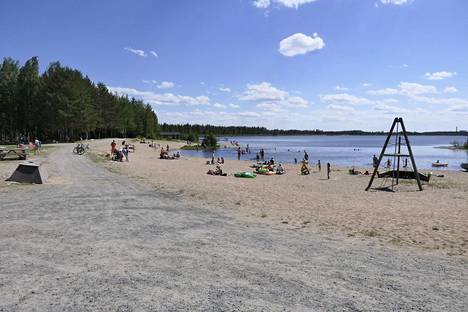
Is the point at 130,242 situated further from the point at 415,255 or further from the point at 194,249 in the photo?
the point at 415,255

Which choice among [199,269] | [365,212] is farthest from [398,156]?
[199,269]

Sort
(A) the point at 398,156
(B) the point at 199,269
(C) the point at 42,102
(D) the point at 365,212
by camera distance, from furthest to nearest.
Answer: (C) the point at 42,102
(A) the point at 398,156
(D) the point at 365,212
(B) the point at 199,269

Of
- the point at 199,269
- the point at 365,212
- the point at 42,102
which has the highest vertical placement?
the point at 42,102

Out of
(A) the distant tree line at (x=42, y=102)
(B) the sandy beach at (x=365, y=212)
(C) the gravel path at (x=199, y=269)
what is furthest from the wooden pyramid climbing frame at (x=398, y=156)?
(A) the distant tree line at (x=42, y=102)

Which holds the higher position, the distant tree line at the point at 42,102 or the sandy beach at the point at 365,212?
the distant tree line at the point at 42,102

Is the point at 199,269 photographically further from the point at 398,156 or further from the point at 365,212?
the point at 398,156

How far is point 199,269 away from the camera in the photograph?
22.5 ft

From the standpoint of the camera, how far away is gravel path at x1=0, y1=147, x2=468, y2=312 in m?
5.54

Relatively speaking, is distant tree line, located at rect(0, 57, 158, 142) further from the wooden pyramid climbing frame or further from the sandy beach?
the wooden pyramid climbing frame

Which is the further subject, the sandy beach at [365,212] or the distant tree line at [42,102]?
the distant tree line at [42,102]

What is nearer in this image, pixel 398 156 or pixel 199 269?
pixel 199 269

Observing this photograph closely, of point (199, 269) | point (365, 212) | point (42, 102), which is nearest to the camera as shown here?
point (199, 269)

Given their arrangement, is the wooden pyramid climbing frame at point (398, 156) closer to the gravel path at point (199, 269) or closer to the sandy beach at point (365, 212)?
the sandy beach at point (365, 212)

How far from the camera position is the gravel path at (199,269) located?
218 inches
